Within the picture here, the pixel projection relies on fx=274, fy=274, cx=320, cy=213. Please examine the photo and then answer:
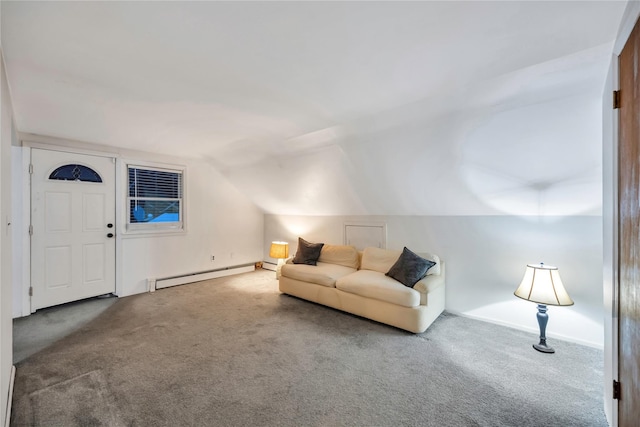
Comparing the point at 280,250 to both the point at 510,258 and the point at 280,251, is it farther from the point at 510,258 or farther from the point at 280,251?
the point at 510,258

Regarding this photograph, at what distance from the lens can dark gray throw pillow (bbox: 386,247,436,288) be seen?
3145mm

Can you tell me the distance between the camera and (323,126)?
294 centimetres

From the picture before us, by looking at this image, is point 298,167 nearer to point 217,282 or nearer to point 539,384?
point 217,282

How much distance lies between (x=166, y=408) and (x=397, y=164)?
3.05 m

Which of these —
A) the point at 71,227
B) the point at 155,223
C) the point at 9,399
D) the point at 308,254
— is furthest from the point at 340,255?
the point at 71,227

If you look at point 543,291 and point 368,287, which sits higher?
point 543,291

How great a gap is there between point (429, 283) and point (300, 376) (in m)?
1.72

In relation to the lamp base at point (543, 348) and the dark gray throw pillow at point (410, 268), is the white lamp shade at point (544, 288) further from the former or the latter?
the dark gray throw pillow at point (410, 268)

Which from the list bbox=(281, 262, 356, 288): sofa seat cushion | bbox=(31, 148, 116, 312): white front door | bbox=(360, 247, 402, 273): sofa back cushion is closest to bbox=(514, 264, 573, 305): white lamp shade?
bbox=(360, 247, 402, 273): sofa back cushion

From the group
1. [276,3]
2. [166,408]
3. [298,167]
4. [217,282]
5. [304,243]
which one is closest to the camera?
[276,3]

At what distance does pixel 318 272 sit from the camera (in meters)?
3.79

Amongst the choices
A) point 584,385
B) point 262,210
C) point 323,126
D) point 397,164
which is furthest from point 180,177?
point 584,385

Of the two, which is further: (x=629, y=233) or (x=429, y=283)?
(x=429, y=283)

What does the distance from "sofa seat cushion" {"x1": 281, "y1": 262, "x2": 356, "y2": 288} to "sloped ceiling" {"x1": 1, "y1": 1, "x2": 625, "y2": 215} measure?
1.19 metres
